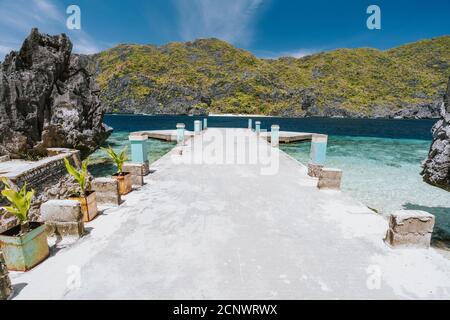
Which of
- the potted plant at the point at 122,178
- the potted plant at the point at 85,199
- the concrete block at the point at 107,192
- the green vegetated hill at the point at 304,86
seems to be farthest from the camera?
the green vegetated hill at the point at 304,86

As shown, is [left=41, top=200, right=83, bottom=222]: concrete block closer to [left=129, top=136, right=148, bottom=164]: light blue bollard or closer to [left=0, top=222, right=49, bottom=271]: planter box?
[left=0, top=222, right=49, bottom=271]: planter box

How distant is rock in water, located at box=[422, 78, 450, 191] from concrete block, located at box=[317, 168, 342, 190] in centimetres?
285

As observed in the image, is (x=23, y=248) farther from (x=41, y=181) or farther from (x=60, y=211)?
(x=41, y=181)

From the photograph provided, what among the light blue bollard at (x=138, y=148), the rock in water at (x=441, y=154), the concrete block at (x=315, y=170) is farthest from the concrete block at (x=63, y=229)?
the concrete block at (x=315, y=170)

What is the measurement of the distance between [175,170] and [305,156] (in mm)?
14438

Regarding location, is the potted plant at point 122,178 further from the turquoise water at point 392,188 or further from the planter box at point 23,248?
the turquoise water at point 392,188

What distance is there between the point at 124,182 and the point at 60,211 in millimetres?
2390

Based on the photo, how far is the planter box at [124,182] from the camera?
6.94 metres

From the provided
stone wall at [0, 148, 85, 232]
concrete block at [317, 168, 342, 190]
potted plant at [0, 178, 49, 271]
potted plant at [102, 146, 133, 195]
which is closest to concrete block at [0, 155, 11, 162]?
stone wall at [0, 148, 85, 232]

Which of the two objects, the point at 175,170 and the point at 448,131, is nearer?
the point at 448,131

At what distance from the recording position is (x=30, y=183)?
871 cm
